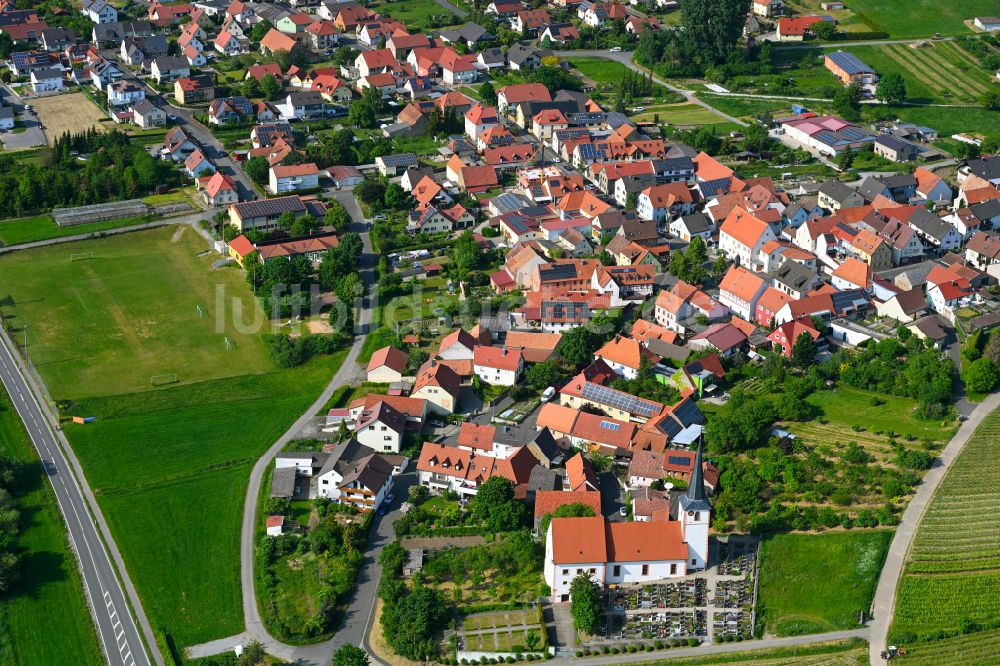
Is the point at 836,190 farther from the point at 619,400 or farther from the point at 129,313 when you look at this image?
the point at 129,313

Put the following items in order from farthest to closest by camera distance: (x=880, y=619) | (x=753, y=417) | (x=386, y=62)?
1. (x=386, y=62)
2. (x=753, y=417)
3. (x=880, y=619)

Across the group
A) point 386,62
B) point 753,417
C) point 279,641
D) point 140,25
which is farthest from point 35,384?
point 140,25

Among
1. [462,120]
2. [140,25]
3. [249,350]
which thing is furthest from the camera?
[140,25]

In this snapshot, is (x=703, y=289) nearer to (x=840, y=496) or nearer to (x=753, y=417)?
(x=753, y=417)

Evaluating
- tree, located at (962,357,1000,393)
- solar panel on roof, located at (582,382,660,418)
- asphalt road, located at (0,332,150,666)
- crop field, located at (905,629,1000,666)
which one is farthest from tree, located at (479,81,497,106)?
crop field, located at (905,629,1000,666)

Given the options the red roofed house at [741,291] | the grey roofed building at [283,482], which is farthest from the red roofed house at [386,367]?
the red roofed house at [741,291]

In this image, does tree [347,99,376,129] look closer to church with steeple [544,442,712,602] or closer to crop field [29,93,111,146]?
crop field [29,93,111,146]

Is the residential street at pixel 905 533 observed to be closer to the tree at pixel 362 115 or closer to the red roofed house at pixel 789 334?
the red roofed house at pixel 789 334
